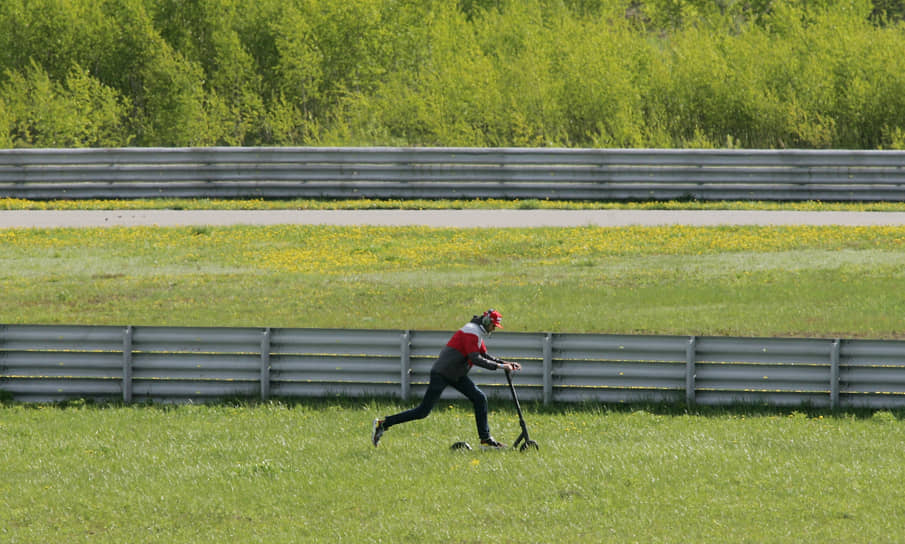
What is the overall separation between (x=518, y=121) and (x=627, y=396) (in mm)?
18432

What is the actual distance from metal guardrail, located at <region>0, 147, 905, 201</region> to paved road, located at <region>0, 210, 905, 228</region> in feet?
4.23

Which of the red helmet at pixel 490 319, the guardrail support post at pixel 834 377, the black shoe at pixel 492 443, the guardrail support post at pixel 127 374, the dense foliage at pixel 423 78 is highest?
the dense foliage at pixel 423 78

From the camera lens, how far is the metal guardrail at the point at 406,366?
14500mm

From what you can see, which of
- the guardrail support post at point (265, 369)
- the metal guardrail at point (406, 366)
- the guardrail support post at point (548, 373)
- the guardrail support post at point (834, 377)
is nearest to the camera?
the guardrail support post at point (834, 377)

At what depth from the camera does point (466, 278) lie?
808 inches

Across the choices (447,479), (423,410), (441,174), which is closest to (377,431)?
(423,410)

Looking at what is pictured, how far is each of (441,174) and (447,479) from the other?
17.6 metres

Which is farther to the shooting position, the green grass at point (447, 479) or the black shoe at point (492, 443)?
the black shoe at point (492, 443)

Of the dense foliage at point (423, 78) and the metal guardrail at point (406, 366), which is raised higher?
the dense foliage at point (423, 78)

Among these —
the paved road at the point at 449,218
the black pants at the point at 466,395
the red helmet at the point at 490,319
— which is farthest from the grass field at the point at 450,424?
the red helmet at the point at 490,319

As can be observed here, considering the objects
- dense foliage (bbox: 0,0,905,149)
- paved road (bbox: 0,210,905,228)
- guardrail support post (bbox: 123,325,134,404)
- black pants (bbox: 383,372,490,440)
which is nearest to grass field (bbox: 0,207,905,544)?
black pants (bbox: 383,372,490,440)

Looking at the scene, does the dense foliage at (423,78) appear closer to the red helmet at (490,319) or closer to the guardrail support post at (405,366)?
the guardrail support post at (405,366)

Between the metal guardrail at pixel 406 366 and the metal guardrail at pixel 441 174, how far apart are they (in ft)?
42.2

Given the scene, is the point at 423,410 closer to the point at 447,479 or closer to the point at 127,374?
the point at 447,479
